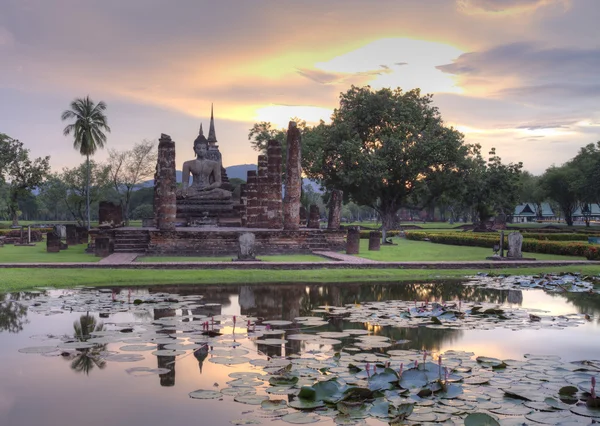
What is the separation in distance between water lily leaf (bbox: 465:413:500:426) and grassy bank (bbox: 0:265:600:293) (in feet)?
40.8

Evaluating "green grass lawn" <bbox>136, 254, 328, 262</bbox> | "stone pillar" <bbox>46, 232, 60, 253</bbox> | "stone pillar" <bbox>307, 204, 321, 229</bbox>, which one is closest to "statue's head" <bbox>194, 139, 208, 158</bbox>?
"stone pillar" <bbox>307, 204, 321, 229</bbox>

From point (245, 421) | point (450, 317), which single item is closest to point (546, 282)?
point (450, 317)

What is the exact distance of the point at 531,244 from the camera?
29.8 meters

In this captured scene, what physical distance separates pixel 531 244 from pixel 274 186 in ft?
42.6

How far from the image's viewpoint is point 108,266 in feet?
65.1

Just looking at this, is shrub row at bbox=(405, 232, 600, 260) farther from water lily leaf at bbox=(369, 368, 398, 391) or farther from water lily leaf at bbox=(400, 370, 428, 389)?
water lily leaf at bbox=(369, 368, 398, 391)

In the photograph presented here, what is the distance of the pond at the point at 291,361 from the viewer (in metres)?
6.29

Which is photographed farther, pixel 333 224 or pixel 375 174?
pixel 375 174

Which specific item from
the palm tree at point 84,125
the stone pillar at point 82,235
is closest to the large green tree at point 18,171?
the palm tree at point 84,125

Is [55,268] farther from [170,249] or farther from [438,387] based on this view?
[438,387]

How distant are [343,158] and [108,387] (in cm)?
4179

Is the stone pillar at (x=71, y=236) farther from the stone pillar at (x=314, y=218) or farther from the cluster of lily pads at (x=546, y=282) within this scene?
the cluster of lily pads at (x=546, y=282)

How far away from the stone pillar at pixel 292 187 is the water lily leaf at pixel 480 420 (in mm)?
21585

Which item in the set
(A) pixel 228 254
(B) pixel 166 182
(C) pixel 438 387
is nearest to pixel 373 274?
(A) pixel 228 254
